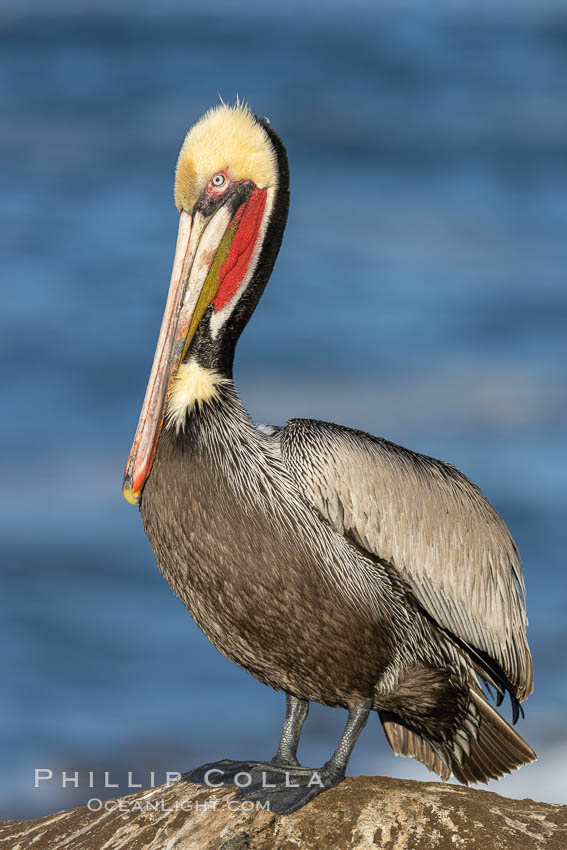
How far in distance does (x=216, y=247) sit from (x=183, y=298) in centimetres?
39

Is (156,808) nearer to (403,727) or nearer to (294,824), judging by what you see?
(294,824)

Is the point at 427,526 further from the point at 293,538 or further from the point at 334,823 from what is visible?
the point at 334,823

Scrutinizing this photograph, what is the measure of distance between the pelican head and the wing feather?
741mm

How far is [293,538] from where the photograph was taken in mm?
5969

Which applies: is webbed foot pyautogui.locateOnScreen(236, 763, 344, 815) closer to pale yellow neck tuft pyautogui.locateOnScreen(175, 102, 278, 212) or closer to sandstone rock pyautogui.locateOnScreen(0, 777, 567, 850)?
sandstone rock pyautogui.locateOnScreen(0, 777, 567, 850)

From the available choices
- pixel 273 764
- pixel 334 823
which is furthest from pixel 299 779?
pixel 334 823

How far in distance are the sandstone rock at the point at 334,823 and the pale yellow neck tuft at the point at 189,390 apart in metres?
2.26

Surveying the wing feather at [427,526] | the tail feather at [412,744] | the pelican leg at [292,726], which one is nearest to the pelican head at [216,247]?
the wing feather at [427,526]

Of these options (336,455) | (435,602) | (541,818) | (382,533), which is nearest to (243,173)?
(336,455)

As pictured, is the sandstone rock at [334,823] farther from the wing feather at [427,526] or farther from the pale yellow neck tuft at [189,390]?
the pale yellow neck tuft at [189,390]

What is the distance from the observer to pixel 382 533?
6.26 m

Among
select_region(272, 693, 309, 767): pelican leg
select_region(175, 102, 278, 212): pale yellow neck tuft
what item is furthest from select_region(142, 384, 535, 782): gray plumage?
select_region(175, 102, 278, 212): pale yellow neck tuft

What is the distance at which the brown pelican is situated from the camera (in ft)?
19.5

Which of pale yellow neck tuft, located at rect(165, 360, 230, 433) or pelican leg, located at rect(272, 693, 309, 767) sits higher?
pale yellow neck tuft, located at rect(165, 360, 230, 433)
